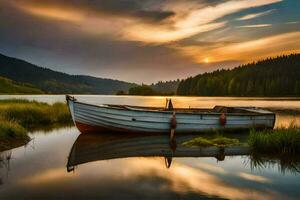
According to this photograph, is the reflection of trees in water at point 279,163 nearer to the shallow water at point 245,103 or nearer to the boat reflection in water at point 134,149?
the boat reflection in water at point 134,149

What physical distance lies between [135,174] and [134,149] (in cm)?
→ 572

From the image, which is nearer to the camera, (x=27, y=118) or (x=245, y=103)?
(x=27, y=118)

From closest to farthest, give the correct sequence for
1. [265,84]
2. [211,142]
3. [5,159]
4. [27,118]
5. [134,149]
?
1. [5,159]
2. [134,149]
3. [211,142]
4. [27,118]
5. [265,84]

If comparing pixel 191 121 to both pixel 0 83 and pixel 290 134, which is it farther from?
pixel 0 83

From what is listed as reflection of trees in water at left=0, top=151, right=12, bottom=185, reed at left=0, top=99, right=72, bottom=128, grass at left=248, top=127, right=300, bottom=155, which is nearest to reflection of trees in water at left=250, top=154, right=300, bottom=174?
grass at left=248, top=127, right=300, bottom=155

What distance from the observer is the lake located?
10.4 metres

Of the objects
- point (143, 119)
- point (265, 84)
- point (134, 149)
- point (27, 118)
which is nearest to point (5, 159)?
point (134, 149)

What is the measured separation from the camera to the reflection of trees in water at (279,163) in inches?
543

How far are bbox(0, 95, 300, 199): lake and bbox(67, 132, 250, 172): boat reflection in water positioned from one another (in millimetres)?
50

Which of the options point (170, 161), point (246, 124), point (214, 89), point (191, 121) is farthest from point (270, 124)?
point (214, 89)

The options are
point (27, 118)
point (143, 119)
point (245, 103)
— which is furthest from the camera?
point (245, 103)

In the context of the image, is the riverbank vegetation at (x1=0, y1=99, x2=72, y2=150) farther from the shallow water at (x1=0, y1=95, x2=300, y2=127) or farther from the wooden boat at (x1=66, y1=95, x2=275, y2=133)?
the shallow water at (x1=0, y1=95, x2=300, y2=127)

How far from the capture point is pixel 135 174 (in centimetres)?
1302

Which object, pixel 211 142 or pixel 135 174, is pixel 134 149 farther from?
pixel 135 174
